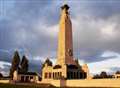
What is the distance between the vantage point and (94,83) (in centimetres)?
6031

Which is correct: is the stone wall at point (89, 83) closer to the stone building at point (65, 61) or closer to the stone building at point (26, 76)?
the stone building at point (65, 61)

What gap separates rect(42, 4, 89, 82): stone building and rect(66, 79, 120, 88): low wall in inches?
494

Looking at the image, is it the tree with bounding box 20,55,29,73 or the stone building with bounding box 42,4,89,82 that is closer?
the stone building with bounding box 42,4,89,82

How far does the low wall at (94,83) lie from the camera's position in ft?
185

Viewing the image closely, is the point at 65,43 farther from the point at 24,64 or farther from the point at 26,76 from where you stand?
the point at 26,76

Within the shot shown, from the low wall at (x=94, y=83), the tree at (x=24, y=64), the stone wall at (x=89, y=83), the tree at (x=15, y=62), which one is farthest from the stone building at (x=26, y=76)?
the low wall at (x=94, y=83)

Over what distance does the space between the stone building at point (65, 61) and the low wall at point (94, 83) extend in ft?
41.1

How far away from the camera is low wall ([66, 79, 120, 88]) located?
185 feet

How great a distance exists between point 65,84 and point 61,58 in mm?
16744

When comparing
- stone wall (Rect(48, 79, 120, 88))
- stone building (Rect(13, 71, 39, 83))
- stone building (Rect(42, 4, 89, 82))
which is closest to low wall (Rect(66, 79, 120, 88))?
Result: stone wall (Rect(48, 79, 120, 88))

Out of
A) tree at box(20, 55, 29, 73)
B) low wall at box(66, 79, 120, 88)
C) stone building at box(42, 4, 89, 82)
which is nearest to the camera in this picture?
low wall at box(66, 79, 120, 88)

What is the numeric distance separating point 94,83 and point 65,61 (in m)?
22.4

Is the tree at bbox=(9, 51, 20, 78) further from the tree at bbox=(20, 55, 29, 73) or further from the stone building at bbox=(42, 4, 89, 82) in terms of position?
the stone building at bbox=(42, 4, 89, 82)

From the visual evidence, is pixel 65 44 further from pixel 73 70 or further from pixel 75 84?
pixel 75 84
